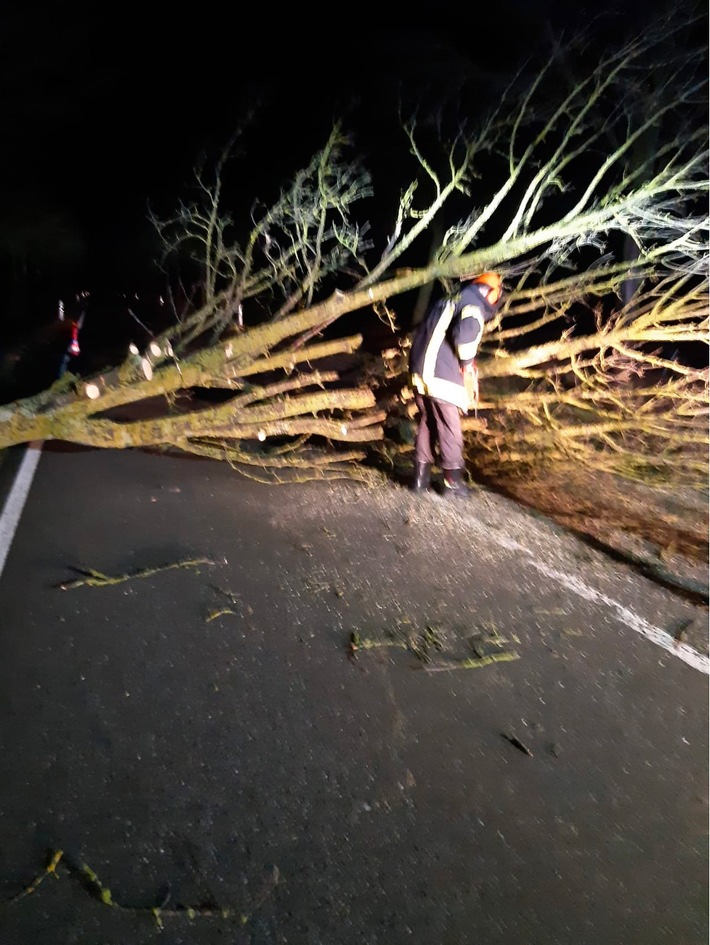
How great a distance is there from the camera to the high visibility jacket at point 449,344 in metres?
5.06

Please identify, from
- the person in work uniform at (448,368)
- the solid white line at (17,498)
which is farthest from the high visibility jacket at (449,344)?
the solid white line at (17,498)

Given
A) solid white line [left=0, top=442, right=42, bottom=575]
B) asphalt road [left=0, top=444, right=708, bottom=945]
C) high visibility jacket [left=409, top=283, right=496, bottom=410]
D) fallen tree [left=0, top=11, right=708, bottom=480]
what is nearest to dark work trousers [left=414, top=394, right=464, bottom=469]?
high visibility jacket [left=409, top=283, right=496, bottom=410]

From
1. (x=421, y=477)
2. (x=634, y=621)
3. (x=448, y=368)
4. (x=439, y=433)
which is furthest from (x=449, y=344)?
(x=634, y=621)

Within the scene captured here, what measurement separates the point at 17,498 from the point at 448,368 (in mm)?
3337

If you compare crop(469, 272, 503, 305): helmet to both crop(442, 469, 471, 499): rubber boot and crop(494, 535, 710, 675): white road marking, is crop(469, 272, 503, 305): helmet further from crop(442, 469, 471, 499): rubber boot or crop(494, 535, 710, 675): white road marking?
crop(494, 535, 710, 675): white road marking

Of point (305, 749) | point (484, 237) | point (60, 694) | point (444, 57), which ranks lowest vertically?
point (305, 749)

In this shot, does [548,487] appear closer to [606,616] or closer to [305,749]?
[606,616]

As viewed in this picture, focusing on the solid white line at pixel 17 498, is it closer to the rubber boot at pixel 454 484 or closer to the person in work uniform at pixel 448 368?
the person in work uniform at pixel 448 368

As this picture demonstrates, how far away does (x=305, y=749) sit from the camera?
2.78m

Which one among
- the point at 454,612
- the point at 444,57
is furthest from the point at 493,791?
the point at 444,57

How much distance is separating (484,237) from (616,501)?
10962 mm

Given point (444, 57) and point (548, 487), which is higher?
point (444, 57)

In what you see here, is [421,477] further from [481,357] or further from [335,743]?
[335,743]

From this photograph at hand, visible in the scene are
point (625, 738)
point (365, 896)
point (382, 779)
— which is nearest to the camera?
point (365, 896)
